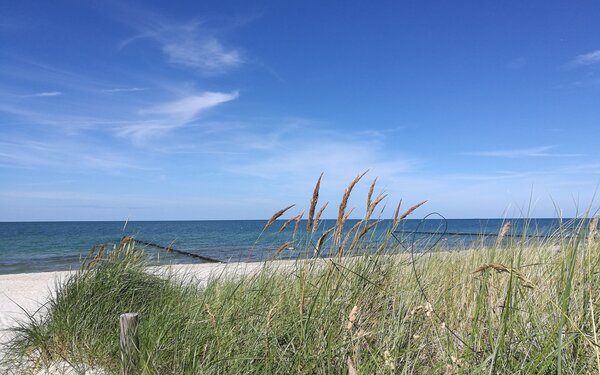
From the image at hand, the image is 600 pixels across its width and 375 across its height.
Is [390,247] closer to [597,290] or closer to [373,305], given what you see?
[373,305]

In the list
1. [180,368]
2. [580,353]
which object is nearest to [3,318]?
[180,368]

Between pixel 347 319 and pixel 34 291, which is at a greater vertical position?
pixel 347 319

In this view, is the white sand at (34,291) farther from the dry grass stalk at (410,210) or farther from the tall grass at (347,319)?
the dry grass stalk at (410,210)

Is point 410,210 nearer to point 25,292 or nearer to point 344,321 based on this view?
point 344,321

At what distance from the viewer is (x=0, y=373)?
3512 millimetres

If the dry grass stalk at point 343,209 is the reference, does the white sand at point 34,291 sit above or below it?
below

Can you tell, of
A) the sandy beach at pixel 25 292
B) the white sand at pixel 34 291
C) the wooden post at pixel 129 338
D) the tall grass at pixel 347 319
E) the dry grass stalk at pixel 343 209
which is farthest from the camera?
the sandy beach at pixel 25 292

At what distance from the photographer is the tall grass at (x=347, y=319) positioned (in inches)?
76.2

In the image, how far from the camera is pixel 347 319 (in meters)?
2.42

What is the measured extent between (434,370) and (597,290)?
3.39 ft

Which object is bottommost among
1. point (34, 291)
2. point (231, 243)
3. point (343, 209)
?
point (34, 291)

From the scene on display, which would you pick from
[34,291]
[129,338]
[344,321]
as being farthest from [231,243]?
[344,321]

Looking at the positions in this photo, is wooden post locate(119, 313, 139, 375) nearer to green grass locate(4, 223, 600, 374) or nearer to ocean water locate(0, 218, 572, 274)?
green grass locate(4, 223, 600, 374)

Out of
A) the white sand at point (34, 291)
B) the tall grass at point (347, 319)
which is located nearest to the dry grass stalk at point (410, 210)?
the tall grass at point (347, 319)
